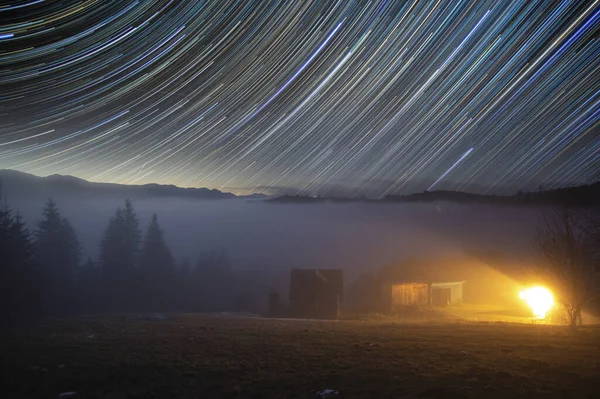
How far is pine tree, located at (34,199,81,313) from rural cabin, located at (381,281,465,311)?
30273mm

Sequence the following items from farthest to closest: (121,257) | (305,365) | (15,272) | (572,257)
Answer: (121,257), (15,272), (572,257), (305,365)

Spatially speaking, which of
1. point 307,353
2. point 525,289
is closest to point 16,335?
point 307,353

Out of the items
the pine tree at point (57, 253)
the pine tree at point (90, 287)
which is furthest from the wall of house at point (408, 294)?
the pine tree at point (57, 253)

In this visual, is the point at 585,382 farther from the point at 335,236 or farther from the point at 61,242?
the point at 335,236

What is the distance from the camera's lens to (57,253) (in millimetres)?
46656

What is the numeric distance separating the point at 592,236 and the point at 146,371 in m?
22.5

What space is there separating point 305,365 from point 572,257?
16.8 meters

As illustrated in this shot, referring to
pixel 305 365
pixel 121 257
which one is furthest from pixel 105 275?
pixel 305 365

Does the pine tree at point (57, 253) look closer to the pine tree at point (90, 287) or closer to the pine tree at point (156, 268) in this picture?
the pine tree at point (90, 287)

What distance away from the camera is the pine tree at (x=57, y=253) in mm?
44375

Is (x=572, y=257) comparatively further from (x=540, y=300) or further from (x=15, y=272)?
(x=15, y=272)

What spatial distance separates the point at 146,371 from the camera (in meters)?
12.3

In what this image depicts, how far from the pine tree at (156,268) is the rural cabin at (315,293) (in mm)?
17986

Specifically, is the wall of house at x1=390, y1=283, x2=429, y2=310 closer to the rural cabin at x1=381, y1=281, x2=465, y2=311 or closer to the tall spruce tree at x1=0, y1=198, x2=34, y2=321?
the rural cabin at x1=381, y1=281, x2=465, y2=311
